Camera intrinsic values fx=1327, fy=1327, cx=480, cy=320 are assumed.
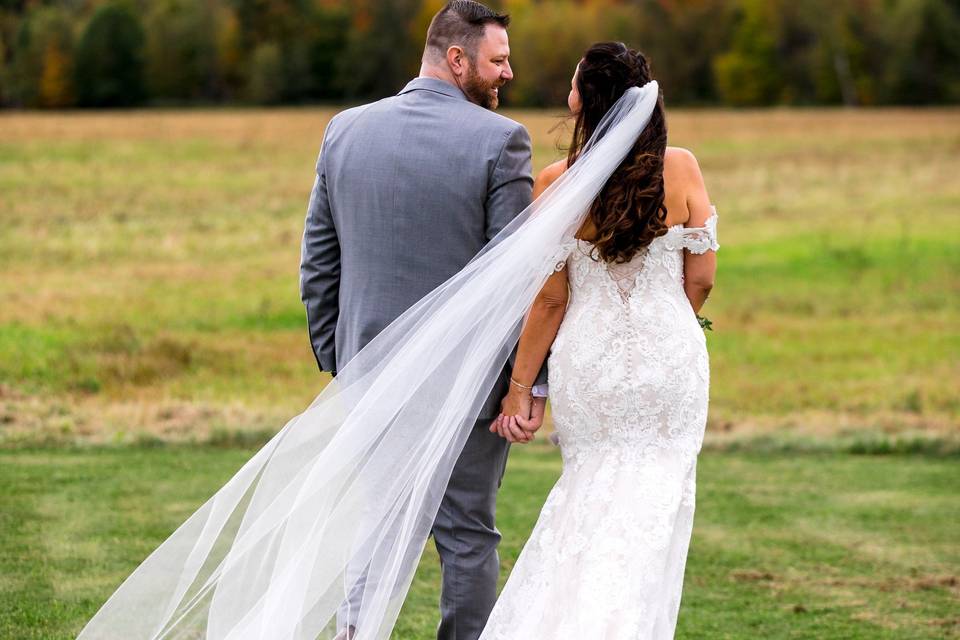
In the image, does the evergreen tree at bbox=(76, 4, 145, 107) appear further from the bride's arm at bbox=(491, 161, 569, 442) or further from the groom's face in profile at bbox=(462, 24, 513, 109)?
the bride's arm at bbox=(491, 161, 569, 442)

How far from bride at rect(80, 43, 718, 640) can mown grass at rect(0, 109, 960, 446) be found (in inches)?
17.7

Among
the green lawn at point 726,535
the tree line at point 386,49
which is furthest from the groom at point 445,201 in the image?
the tree line at point 386,49

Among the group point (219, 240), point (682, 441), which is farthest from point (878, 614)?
point (219, 240)

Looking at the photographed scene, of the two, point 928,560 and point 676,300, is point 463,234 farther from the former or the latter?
point 928,560

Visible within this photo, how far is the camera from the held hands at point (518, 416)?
4.19 metres

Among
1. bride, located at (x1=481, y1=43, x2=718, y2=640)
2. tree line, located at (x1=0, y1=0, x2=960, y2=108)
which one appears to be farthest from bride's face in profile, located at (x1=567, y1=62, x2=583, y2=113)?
tree line, located at (x1=0, y1=0, x2=960, y2=108)

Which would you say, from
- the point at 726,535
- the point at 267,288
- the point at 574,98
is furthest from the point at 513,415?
the point at 267,288

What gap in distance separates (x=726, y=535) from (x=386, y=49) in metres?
56.1

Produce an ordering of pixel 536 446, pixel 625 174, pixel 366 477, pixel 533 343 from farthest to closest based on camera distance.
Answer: pixel 536 446 → pixel 533 343 → pixel 366 477 → pixel 625 174

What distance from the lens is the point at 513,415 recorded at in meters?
4.24

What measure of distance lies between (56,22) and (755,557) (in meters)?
58.1

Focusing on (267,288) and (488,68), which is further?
(267,288)

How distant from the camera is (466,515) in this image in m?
4.23

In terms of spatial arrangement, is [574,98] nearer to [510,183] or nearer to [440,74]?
[510,183]
